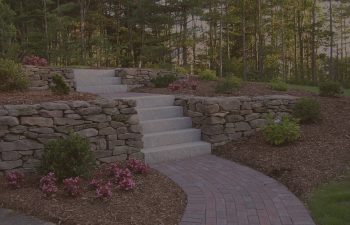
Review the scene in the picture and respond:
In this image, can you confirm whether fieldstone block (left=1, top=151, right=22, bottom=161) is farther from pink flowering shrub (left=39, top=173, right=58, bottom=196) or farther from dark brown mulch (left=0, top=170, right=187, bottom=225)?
pink flowering shrub (left=39, top=173, right=58, bottom=196)

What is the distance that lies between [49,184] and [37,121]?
3.28ft

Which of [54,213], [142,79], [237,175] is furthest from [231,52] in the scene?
[54,213]

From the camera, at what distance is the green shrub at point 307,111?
6.65m

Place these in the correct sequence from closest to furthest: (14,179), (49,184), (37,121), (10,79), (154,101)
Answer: (49,184), (14,179), (37,121), (10,79), (154,101)

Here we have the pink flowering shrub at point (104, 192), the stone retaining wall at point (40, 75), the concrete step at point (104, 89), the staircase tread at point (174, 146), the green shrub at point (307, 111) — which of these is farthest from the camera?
the concrete step at point (104, 89)

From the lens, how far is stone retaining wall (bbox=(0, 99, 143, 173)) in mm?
4355

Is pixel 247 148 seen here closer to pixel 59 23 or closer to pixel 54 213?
pixel 54 213

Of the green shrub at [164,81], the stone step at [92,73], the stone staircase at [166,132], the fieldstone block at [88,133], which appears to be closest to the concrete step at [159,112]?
the stone staircase at [166,132]

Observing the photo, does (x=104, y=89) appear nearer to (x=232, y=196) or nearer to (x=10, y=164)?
(x=10, y=164)

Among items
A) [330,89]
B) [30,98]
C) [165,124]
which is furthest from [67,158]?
[330,89]

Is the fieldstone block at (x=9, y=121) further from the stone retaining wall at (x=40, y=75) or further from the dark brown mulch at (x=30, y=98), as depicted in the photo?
the stone retaining wall at (x=40, y=75)

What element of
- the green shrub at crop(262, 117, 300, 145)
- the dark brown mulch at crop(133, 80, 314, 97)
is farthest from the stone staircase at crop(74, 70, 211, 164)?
the green shrub at crop(262, 117, 300, 145)

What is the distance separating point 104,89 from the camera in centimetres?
870

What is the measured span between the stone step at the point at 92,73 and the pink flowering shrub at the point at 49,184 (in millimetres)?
5236
